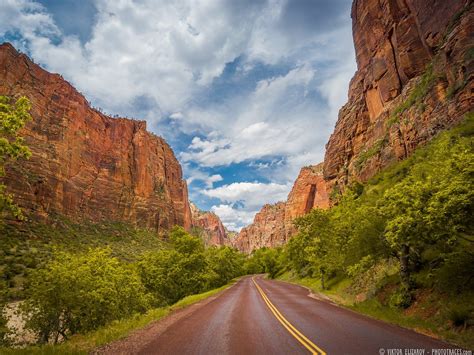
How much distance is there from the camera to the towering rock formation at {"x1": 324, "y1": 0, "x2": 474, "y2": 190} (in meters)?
34.8

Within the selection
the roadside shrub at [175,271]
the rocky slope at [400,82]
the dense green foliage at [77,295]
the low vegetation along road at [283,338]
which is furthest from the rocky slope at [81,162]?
the rocky slope at [400,82]

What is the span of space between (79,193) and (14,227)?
164 feet

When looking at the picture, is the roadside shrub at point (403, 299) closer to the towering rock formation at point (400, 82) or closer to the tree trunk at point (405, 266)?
the tree trunk at point (405, 266)

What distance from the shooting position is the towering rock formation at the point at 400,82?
3481 centimetres

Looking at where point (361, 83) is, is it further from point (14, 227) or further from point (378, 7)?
point (14, 227)

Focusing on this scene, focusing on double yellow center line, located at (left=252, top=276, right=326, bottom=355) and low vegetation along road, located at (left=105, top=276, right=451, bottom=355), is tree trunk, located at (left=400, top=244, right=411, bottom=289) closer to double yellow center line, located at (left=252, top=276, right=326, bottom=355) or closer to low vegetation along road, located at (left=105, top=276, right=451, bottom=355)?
low vegetation along road, located at (left=105, top=276, right=451, bottom=355)

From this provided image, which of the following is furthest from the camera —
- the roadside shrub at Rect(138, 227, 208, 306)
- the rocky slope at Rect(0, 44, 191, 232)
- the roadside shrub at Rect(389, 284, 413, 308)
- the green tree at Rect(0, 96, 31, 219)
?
the rocky slope at Rect(0, 44, 191, 232)

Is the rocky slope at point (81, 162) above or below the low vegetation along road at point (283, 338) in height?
above

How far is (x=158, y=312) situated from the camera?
16.7 m

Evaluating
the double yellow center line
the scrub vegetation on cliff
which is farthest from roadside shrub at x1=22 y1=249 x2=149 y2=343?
the scrub vegetation on cliff

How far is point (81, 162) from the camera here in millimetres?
117438

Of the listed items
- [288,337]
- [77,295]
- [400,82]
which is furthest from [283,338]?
[400,82]

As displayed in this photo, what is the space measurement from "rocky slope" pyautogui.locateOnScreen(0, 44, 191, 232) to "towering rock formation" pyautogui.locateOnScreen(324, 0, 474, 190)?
250ft

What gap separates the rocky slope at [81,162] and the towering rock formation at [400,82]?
76288mm
